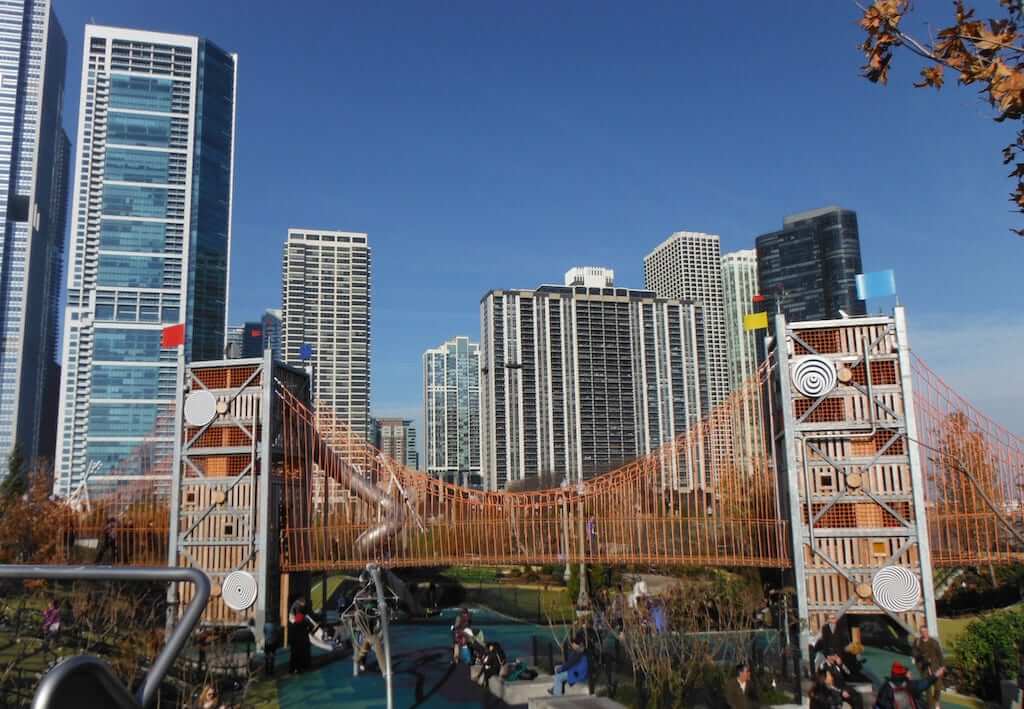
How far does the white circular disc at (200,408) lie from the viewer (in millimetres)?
19266

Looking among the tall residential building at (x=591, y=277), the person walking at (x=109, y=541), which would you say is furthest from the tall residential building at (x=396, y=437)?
the person walking at (x=109, y=541)

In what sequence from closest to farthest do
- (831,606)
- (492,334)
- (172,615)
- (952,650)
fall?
(172,615) → (952,650) → (831,606) → (492,334)

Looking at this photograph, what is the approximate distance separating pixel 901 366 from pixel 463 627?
10.9 meters

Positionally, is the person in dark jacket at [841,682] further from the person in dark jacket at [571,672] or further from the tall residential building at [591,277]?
the tall residential building at [591,277]

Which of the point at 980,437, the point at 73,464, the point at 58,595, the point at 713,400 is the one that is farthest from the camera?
the point at 713,400

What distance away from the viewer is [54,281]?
452 ft

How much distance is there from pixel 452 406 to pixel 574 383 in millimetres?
50877

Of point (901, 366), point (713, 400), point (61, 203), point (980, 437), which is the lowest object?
point (980, 437)

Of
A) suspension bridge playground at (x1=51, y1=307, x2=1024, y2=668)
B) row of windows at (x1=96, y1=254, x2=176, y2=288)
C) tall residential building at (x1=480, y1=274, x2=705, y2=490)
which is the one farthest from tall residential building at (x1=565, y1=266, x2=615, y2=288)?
suspension bridge playground at (x1=51, y1=307, x2=1024, y2=668)

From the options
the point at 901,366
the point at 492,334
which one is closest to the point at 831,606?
the point at 901,366

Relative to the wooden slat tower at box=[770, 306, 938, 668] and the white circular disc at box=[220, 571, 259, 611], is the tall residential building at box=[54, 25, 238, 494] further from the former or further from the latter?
the wooden slat tower at box=[770, 306, 938, 668]

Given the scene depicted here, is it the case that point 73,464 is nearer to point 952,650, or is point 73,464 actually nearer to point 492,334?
point 492,334

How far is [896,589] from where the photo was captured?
49.5 ft

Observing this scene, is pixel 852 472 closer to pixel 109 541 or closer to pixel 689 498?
pixel 689 498
